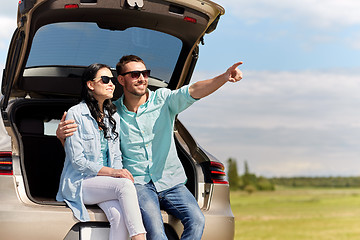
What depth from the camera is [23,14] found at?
401 centimetres

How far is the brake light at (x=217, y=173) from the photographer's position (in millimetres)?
4473

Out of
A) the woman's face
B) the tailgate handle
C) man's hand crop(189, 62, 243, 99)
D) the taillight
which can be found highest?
the tailgate handle

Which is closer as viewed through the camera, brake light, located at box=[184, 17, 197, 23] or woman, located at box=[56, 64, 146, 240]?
woman, located at box=[56, 64, 146, 240]

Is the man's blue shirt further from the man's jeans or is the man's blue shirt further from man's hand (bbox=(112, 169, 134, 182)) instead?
man's hand (bbox=(112, 169, 134, 182))

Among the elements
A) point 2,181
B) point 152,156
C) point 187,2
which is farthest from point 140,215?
point 187,2

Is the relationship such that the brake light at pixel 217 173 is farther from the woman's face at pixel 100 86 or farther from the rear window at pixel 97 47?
the woman's face at pixel 100 86

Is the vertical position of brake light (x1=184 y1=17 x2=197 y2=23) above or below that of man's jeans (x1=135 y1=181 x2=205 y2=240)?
above

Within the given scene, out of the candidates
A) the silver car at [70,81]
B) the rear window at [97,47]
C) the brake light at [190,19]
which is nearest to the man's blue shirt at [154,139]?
the silver car at [70,81]

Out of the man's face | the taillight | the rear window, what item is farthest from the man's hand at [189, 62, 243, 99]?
the taillight

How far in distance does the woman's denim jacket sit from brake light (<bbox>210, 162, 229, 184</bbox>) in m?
0.89

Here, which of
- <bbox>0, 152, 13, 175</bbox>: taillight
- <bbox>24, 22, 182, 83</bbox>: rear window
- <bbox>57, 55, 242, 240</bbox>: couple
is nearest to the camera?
<bbox>57, 55, 242, 240</bbox>: couple

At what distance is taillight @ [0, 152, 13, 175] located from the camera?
153 inches

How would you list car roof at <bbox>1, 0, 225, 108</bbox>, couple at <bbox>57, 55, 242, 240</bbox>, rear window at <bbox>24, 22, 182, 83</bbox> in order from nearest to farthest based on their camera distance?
couple at <bbox>57, 55, 242, 240</bbox> < car roof at <bbox>1, 0, 225, 108</bbox> < rear window at <bbox>24, 22, 182, 83</bbox>

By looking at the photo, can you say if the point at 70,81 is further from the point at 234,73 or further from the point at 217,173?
the point at 234,73
